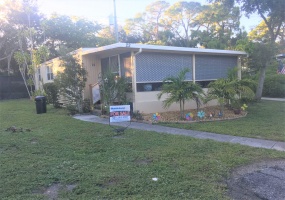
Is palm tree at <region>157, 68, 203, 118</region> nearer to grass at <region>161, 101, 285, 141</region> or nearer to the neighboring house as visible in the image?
grass at <region>161, 101, 285, 141</region>

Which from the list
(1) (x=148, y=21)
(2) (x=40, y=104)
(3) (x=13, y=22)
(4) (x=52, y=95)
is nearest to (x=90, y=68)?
(2) (x=40, y=104)

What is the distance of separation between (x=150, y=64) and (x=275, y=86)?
10766 millimetres

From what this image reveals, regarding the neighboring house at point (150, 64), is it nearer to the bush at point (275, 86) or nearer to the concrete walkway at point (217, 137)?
the concrete walkway at point (217, 137)

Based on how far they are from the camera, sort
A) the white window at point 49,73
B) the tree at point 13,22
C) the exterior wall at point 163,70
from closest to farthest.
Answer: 1. the exterior wall at point 163,70
2. the white window at point 49,73
3. the tree at point 13,22

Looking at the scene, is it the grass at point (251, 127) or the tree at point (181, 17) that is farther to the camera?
the tree at point (181, 17)

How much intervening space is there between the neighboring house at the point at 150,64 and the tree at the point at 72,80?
645mm

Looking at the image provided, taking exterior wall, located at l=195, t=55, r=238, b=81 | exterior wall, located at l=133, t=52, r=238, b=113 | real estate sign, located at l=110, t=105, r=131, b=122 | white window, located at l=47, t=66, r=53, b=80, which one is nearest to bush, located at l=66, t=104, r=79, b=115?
exterior wall, located at l=133, t=52, r=238, b=113

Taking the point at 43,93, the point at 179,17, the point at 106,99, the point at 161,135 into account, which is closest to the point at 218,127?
the point at 161,135

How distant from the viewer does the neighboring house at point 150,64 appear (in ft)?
30.9

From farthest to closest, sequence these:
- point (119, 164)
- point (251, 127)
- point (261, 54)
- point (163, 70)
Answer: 1. point (261, 54)
2. point (163, 70)
3. point (251, 127)
4. point (119, 164)

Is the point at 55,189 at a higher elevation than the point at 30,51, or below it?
below

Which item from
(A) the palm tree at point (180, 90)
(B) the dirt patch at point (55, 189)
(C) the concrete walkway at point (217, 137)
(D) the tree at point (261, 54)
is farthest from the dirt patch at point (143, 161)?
(D) the tree at point (261, 54)

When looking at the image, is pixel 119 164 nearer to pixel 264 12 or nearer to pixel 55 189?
pixel 55 189

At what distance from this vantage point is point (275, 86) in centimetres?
1633
